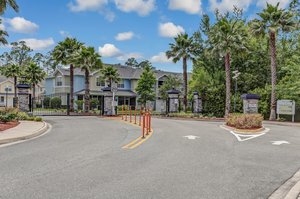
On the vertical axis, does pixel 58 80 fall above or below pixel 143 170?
above

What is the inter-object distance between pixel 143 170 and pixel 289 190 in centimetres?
324

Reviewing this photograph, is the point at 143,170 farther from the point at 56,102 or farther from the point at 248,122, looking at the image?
the point at 56,102

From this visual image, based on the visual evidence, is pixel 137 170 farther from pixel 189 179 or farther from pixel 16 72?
pixel 16 72

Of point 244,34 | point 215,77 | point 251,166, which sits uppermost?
point 244,34

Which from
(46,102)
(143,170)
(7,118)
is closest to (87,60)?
(46,102)

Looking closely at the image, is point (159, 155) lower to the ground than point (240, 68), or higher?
lower

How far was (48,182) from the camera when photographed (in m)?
6.85

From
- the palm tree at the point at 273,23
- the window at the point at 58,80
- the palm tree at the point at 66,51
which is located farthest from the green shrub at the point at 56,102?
the palm tree at the point at 273,23

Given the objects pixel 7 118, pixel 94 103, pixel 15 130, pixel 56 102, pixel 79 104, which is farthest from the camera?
pixel 56 102

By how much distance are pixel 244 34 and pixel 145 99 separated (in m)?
22.0

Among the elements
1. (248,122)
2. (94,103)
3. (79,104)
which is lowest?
(248,122)

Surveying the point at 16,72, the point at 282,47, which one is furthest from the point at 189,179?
the point at 16,72

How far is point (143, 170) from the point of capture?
817cm

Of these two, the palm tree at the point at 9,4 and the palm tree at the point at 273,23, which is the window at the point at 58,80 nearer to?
the palm tree at the point at 9,4
